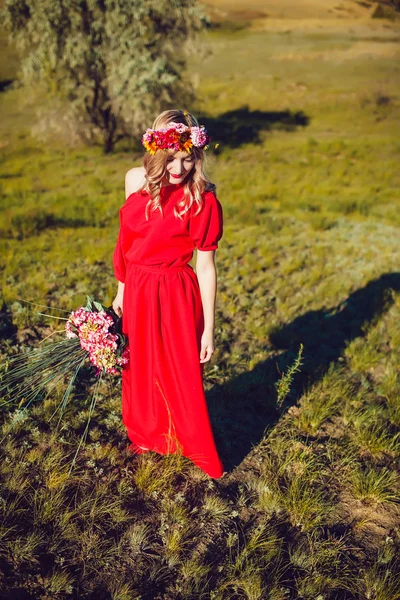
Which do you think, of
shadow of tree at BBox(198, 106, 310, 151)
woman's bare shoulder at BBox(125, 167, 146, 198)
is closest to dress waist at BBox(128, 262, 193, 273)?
woman's bare shoulder at BBox(125, 167, 146, 198)

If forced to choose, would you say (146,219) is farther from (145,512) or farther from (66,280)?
(66,280)

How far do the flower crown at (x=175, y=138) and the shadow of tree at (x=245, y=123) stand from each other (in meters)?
16.0

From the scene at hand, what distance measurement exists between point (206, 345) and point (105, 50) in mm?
15528

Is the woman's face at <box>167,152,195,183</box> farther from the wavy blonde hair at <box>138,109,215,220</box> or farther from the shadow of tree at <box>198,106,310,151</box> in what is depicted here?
the shadow of tree at <box>198,106,310,151</box>

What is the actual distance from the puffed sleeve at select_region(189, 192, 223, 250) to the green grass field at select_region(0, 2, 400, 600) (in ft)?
0.86

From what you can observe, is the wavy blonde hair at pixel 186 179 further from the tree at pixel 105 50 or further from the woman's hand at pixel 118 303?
the tree at pixel 105 50

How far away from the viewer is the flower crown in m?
2.21

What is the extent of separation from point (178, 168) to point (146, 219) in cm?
35

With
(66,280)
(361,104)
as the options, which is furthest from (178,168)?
(361,104)

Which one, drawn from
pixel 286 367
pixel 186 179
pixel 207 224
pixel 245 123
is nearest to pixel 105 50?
pixel 245 123

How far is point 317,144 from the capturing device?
59.4 feet

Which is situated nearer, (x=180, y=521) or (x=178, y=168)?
(x=178, y=168)

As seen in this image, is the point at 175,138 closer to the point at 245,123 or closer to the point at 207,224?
the point at 207,224

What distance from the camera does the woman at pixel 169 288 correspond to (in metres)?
2.34
